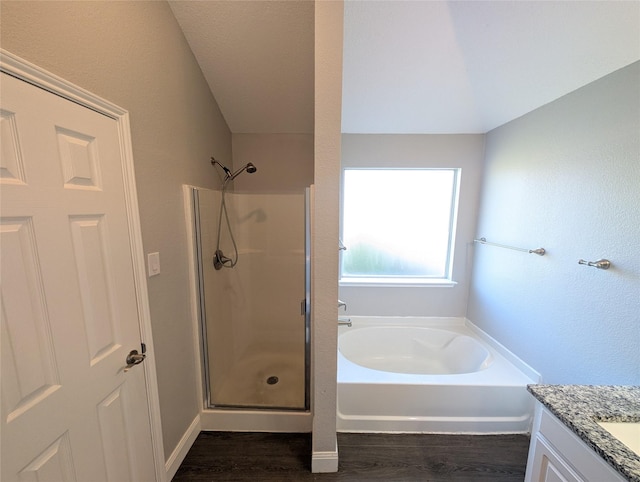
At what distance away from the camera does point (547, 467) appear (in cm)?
90

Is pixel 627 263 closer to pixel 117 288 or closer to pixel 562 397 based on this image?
pixel 562 397

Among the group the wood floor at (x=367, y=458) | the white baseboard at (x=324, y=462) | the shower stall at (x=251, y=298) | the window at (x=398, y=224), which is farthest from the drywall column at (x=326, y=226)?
the window at (x=398, y=224)

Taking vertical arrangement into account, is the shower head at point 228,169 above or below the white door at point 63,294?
above

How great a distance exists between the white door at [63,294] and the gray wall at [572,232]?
8.32ft

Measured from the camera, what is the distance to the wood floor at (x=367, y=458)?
1442 mm

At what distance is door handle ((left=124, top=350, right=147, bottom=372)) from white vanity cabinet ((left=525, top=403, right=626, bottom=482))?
1.71m

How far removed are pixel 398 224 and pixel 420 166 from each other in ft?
2.14

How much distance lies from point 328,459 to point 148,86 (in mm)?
2297

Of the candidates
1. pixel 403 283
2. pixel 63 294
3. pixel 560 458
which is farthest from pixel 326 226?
pixel 403 283

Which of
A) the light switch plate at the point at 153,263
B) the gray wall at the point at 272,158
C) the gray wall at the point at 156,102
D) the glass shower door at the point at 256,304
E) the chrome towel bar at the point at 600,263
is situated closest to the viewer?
the gray wall at the point at 156,102

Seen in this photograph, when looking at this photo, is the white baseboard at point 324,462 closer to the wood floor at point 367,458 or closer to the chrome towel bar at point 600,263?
the wood floor at point 367,458

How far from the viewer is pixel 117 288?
1008 millimetres

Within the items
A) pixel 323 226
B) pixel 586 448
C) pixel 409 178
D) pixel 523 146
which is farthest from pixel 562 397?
pixel 409 178

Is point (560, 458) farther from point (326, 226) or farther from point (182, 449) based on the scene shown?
point (182, 449)
